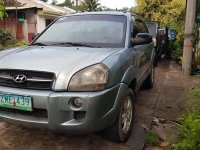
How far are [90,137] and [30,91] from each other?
1.17 meters

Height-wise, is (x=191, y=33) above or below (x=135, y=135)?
Answer: above

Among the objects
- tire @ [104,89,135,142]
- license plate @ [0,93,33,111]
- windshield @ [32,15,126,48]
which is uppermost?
windshield @ [32,15,126,48]

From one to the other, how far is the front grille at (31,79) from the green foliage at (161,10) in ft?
42.2

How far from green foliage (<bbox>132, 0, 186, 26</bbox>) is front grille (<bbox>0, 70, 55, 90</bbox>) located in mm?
12862

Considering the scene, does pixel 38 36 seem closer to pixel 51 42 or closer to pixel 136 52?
pixel 51 42

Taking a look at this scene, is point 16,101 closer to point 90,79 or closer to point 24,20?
point 90,79

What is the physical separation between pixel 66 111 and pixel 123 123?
1.02 m

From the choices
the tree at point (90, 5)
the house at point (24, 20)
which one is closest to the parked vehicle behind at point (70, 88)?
the house at point (24, 20)

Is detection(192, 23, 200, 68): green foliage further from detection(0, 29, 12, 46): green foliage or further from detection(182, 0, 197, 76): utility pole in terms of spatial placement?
detection(0, 29, 12, 46): green foliage

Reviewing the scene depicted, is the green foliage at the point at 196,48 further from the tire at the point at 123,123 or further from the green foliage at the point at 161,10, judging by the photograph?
the green foliage at the point at 161,10

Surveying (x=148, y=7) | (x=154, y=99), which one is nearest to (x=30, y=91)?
(x=154, y=99)

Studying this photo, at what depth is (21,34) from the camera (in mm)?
20422

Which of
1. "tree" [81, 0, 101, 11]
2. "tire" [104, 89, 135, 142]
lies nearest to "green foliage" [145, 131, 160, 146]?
"tire" [104, 89, 135, 142]

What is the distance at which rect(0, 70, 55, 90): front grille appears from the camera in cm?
286
